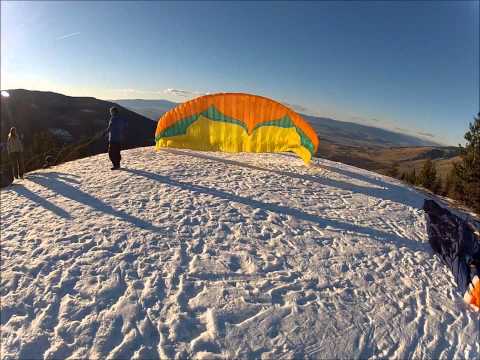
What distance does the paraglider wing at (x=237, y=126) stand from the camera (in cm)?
1449

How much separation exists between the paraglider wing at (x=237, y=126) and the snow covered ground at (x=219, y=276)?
3.29 m

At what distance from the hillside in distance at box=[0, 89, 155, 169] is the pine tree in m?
76.3

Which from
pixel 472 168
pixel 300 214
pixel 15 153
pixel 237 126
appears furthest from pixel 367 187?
pixel 472 168

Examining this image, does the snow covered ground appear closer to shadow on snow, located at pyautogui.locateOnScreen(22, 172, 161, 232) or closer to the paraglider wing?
shadow on snow, located at pyautogui.locateOnScreen(22, 172, 161, 232)

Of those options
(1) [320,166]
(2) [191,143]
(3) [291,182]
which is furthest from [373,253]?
(2) [191,143]

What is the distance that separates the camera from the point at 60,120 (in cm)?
9856

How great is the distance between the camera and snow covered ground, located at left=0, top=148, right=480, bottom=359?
5.51 metres

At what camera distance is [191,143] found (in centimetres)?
1532

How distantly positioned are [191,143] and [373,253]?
9996mm

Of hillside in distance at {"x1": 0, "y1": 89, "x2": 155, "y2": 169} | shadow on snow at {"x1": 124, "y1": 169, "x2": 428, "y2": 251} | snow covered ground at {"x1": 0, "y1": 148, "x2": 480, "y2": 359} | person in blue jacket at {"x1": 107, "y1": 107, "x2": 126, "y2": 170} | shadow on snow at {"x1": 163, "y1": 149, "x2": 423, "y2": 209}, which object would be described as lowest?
hillside in distance at {"x1": 0, "y1": 89, "x2": 155, "y2": 169}

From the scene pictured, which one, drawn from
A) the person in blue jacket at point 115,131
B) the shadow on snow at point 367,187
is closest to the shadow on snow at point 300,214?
the person in blue jacket at point 115,131

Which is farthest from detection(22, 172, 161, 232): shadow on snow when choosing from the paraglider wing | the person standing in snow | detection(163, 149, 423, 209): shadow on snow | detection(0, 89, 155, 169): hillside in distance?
detection(0, 89, 155, 169): hillside in distance

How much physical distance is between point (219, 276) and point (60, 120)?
109924 millimetres

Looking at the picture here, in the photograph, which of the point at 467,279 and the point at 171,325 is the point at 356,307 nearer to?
the point at 467,279
